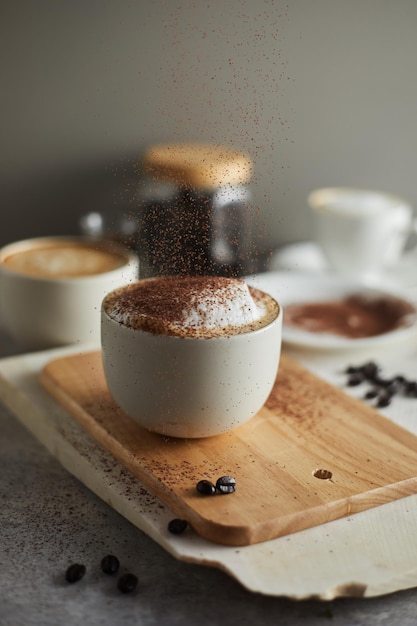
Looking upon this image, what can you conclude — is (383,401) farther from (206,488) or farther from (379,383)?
(206,488)

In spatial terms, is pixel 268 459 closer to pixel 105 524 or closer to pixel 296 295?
pixel 105 524

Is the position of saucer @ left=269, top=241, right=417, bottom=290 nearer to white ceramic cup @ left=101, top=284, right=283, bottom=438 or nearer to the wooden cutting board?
the wooden cutting board

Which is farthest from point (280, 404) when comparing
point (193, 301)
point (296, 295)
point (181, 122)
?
point (296, 295)

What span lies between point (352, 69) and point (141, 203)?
52.4 inches

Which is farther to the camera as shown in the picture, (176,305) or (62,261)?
(62,261)

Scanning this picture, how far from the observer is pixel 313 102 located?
2234 millimetres

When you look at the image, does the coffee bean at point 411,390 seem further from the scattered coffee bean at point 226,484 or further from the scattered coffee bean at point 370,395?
the scattered coffee bean at point 226,484

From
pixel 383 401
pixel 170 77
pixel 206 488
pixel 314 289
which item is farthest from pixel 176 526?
pixel 314 289

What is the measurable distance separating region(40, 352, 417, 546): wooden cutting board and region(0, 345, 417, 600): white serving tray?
15 mm

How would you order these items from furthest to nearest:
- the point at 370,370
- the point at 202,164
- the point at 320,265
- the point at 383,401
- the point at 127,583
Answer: the point at 320,265 < the point at 202,164 < the point at 370,370 < the point at 383,401 < the point at 127,583

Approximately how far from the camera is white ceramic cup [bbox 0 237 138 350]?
1334 millimetres

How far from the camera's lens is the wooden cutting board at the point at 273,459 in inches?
34.9

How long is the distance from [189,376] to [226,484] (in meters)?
Result: 0.13

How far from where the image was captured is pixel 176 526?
34.6 inches
